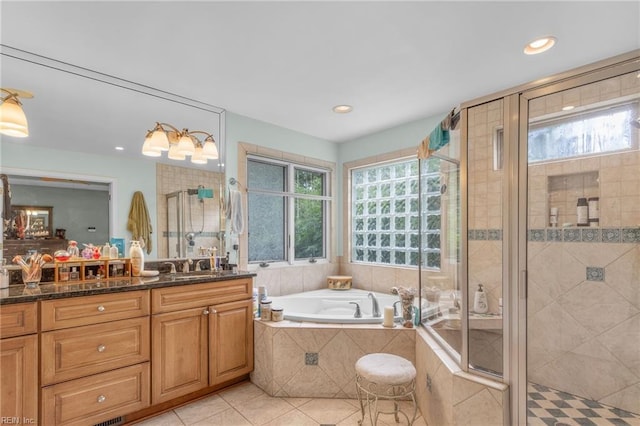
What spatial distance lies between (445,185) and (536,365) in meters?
1.24

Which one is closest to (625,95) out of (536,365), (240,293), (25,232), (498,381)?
(536,365)

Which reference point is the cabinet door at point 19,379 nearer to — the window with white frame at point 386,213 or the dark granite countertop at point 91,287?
the dark granite countertop at point 91,287

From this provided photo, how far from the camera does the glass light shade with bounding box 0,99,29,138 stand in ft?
6.45

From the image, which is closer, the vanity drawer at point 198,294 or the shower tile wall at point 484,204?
the shower tile wall at point 484,204

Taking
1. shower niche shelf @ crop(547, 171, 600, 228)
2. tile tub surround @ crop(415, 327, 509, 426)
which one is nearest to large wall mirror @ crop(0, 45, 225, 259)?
tile tub surround @ crop(415, 327, 509, 426)

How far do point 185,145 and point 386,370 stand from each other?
2.34 metres

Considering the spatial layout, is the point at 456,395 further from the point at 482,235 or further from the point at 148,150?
the point at 148,150

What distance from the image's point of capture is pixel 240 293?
2555 mm

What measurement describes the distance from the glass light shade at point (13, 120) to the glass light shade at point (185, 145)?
38.3 inches

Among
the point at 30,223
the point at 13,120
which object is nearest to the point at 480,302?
the point at 30,223

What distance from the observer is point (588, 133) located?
2.05m

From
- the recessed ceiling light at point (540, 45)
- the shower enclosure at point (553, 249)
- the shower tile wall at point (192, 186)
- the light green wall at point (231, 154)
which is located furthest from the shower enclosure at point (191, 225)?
the recessed ceiling light at point (540, 45)

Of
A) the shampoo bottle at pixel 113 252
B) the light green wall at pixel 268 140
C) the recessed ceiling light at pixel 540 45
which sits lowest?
the shampoo bottle at pixel 113 252

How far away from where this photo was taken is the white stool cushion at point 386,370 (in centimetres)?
179
